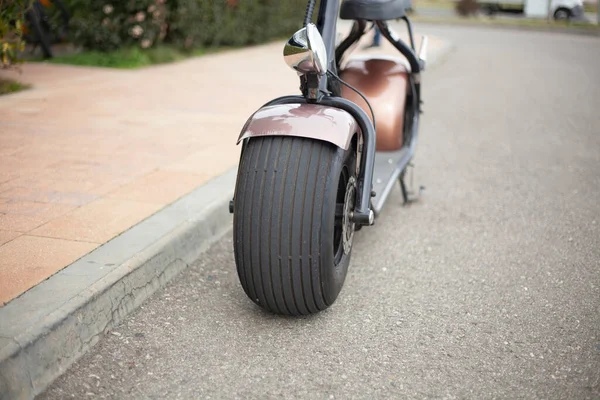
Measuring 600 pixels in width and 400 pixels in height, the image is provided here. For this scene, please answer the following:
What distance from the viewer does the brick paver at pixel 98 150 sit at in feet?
10.9

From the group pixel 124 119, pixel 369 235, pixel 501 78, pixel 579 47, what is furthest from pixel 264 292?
pixel 579 47

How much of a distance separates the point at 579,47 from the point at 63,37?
11507 millimetres

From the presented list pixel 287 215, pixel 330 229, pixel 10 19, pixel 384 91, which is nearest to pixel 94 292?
pixel 287 215

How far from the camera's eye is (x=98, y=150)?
4895 millimetres

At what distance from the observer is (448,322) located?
9.55 feet

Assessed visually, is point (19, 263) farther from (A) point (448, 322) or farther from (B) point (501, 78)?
(B) point (501, 78)

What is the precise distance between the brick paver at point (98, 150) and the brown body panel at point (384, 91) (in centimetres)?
108

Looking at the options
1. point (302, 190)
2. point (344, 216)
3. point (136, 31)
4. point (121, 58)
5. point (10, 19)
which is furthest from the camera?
point (136, 31)

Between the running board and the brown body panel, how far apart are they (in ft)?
0.19

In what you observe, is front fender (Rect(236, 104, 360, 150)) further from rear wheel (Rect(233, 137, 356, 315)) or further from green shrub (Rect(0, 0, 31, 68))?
green shrub (Rect(0, 0, 31, 68))

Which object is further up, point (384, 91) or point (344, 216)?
point (384, 91)

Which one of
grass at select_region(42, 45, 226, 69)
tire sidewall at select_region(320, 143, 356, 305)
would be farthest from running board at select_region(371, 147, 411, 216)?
grass at select_region(42, 45, 226, 69)

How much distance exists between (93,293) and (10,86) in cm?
504

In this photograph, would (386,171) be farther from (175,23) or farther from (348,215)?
(175,23)
